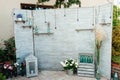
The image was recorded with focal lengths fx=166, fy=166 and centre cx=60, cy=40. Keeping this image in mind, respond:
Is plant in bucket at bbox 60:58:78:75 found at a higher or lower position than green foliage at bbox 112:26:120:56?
lower

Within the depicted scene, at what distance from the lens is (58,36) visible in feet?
17.2

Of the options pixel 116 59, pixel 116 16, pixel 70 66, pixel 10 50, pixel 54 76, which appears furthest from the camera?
pixel 116 16

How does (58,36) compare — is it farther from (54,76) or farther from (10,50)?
(10,50)

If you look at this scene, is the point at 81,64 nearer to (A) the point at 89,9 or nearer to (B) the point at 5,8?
(A) the point at 89,9

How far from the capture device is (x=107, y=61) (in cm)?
454

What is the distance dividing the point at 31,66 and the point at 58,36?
4.11 ft

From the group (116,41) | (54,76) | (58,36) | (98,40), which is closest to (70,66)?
(54,76)

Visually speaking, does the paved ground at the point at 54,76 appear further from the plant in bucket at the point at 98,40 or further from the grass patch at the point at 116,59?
the grass patch at the point at 116,59

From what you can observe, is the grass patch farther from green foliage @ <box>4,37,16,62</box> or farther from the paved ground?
green foliage @ <box>4,37,16,62</box>

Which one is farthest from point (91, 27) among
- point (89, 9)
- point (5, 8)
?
point (5, 8)

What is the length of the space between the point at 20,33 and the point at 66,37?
1.43 m

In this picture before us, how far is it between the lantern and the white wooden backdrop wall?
0.48 m

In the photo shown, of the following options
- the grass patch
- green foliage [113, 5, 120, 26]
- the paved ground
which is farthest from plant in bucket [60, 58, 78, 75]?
green foliage [113, 5, 120, 26]

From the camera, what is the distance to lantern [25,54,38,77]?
4.80 m
